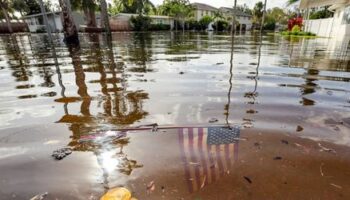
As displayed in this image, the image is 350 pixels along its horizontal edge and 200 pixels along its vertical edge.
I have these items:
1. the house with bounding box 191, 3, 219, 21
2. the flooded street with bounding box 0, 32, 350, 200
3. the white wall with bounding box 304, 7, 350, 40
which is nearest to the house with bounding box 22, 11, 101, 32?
the house with bounding box 191, 3, 219, 21

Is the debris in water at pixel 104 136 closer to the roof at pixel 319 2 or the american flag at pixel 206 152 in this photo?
the american flag at pixel 206 152

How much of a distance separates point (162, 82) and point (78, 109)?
71.5 inches

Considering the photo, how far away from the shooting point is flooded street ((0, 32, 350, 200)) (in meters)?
1.73

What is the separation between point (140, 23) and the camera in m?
39.8

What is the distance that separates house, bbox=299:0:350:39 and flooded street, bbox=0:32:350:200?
568 inches

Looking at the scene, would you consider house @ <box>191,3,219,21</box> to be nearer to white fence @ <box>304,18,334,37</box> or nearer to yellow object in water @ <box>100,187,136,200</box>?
white fence @ <box>304,18,334,37</box>

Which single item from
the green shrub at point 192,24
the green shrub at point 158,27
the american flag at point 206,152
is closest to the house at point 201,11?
the green shrub at point 192,24

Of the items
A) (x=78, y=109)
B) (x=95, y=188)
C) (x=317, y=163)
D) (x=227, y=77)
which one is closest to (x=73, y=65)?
(x=78, y=109)

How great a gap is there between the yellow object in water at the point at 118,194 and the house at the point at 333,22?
1729 centimetres

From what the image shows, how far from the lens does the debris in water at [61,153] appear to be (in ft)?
6.86

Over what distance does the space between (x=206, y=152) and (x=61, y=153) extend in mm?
1349

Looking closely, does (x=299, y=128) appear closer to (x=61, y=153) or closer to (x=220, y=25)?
(x=61, y=153)

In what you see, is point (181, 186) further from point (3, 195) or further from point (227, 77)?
point (227, 77)

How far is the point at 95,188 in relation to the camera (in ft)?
5.60
